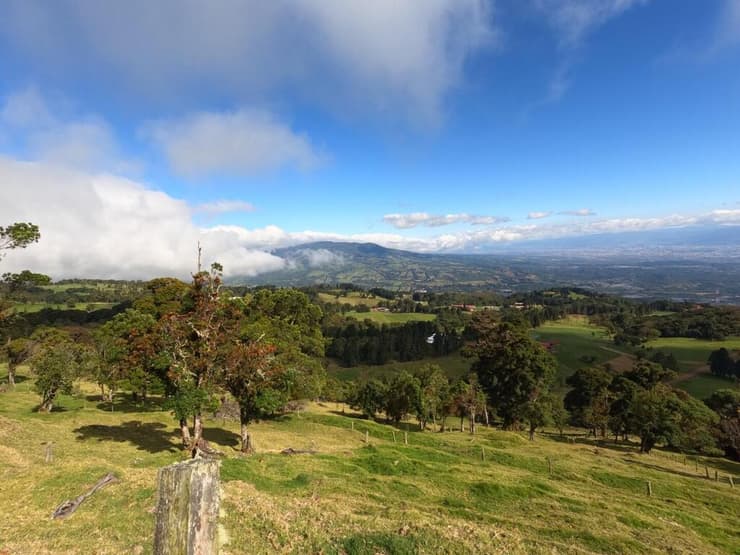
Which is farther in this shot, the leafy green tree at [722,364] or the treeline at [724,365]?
the leafy green tree at [722,364]

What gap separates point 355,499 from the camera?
54.8ft

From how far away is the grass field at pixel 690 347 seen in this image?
11950 centimetres

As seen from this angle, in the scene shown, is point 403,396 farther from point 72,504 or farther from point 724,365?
point 724,365

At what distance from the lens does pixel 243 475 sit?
18.8 m

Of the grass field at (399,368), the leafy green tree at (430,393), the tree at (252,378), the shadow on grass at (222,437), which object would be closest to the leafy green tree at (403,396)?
the leafy green tree at (430,393)

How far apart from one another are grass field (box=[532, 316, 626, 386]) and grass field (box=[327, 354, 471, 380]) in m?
29.6

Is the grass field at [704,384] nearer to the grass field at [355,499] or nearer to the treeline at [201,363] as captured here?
the grass field at [355,499]

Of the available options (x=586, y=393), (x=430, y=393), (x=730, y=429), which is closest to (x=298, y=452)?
(x=430, y=393)

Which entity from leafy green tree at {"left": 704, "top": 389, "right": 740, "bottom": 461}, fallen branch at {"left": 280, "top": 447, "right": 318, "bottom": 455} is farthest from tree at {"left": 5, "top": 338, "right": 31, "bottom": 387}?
leafy green tree at {"left": 704, "top": 389, "right": 740, "bottom": 461}

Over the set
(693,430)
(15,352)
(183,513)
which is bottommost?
(693,430)

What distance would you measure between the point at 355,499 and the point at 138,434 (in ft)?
75.0

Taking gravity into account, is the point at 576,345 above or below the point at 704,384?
above

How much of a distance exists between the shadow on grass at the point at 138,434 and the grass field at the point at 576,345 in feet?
347

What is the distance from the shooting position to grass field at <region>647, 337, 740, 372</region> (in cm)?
11950
